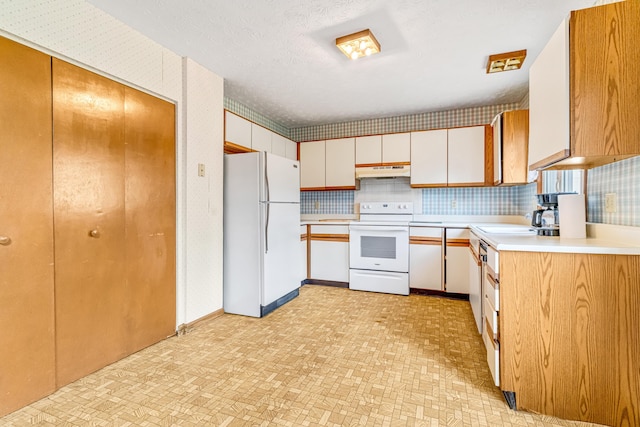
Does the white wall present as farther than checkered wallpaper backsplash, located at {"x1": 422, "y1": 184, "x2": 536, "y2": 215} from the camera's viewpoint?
No

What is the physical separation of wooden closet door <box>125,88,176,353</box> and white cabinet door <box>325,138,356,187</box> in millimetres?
2357

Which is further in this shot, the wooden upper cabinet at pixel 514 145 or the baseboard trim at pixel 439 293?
the baseboard trim at pixel 439 293

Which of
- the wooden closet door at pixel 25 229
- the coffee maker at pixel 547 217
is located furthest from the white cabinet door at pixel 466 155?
the wooden closet door at pixel 25 229

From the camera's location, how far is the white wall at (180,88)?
1767 millimetres

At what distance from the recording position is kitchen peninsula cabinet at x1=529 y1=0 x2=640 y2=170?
1377 millimetres

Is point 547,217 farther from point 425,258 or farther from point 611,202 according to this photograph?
point 425,258

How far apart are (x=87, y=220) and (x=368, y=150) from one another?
10.9ft

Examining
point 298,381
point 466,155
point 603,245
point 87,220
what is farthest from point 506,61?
point 87,220

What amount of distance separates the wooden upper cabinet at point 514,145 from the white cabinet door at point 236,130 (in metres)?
2.78

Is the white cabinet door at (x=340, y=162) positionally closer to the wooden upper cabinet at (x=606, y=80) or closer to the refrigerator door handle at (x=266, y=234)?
the refrigerator door handle at (x=266, y=234)

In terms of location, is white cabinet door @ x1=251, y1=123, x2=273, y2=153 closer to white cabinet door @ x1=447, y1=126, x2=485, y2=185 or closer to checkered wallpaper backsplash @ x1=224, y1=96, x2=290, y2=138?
checkered wallpaper backsplash @ x1=224, y1=96, x2=290, y2=138

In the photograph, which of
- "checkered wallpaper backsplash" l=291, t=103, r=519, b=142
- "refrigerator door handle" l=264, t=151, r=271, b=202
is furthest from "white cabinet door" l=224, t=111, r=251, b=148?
"checkered wallpaper backsplash" l=291, t=103, r=519, b=142

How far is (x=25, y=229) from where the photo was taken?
1672mm

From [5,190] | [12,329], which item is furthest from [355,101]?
[12,329]
